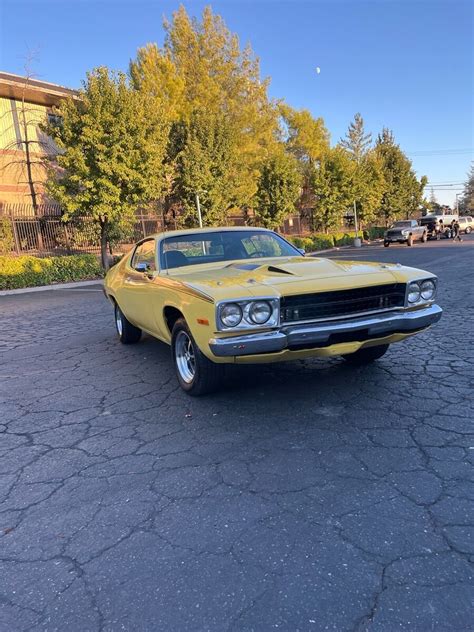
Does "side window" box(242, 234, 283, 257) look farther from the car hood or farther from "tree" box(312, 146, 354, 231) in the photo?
"tree" box(312, 146, 354, 231)

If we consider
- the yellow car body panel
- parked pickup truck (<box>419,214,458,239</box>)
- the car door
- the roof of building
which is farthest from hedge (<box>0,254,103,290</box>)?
parked pickup truck (<box>419,214,458,239</box>)

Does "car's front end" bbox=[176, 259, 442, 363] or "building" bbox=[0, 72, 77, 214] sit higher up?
"building" bbox=[0, 72, 77, 214]

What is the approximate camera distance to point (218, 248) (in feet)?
16.6

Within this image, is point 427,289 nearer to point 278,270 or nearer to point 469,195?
point 278,270

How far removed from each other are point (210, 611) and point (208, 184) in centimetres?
2079

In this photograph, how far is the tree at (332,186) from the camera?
31.6 metres

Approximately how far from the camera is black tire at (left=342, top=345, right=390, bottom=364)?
4.68 m

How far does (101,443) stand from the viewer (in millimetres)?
3414

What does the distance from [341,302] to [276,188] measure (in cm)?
2392

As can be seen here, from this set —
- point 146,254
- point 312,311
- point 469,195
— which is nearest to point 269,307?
point 312,311

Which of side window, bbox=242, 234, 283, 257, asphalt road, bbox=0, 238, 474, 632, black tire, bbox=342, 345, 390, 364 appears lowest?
asphalt road, bbox=0, 238, 474, 632

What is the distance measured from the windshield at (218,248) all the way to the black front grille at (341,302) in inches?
61.4

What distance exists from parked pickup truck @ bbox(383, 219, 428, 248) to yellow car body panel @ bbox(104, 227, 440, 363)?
25.2 metres

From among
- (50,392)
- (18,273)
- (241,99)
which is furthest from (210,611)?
(241,99)
